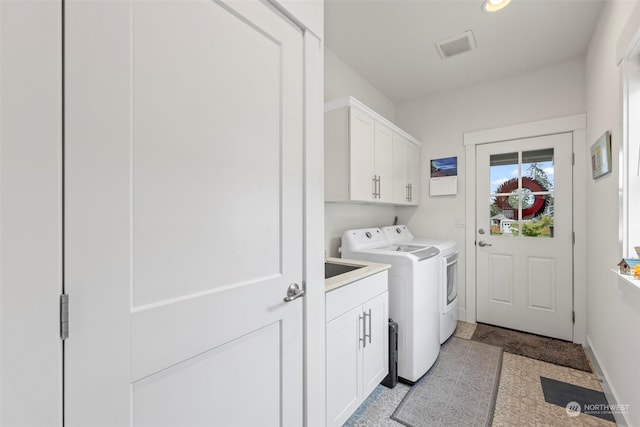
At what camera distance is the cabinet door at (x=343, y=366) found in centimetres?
143

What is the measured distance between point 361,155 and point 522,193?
185 centimetres

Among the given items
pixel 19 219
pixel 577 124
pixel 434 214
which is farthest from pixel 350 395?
pixel 577 124

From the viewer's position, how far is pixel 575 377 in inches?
81.2

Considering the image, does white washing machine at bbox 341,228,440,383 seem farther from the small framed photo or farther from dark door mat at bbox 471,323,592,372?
the small framed photo

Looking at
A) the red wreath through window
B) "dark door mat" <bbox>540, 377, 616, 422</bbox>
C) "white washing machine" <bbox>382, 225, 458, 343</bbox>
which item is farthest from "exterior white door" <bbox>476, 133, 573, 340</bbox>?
"dark door mat" <bbox>540, 377, 616, 422</bbox>

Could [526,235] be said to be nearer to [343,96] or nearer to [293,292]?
[343,96]

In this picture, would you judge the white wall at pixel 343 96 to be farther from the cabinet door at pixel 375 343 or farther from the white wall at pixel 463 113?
the cabinet door at pixel 375 343

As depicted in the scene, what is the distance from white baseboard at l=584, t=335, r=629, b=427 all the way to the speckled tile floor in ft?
0.17

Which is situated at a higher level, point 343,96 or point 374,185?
point 343,96

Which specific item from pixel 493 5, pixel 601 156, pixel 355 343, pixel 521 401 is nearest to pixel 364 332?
pixel 355 343

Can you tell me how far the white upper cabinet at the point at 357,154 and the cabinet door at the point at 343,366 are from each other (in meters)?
0.96

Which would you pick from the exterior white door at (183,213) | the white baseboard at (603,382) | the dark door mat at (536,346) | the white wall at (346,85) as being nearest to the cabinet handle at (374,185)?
the white wall at (346,85)

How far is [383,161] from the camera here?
2598 mm

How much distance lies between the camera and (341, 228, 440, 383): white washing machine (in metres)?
1.99
